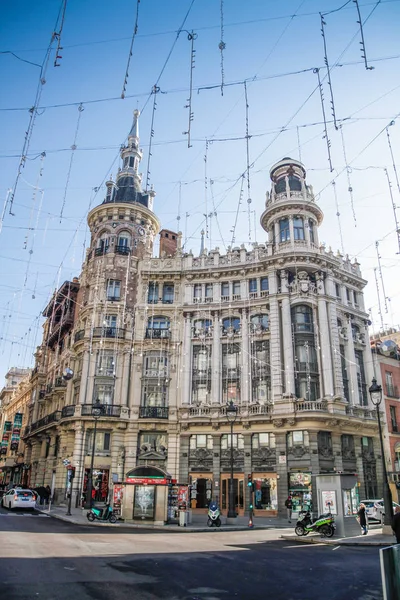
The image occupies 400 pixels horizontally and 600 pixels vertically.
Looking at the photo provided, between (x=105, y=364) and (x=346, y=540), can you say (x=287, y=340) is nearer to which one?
(x=105, y=364)

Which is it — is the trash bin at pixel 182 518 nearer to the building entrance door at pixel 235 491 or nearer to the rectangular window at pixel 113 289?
the building entrance door at pixel 235 491

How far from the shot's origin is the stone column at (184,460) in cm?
3676

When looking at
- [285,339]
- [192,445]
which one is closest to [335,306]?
[285,339]

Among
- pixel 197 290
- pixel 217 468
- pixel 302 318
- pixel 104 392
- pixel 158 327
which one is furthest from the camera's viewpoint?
pixel 197 290

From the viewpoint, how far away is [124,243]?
4391 centimetres

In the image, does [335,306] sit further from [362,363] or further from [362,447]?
[362,447]

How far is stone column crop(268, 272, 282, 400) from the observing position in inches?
1414

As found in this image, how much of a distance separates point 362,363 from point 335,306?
613 centimetres

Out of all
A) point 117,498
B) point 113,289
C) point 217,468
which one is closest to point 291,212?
point 113,289

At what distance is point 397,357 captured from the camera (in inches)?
1738

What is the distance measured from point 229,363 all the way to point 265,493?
34.5 feet

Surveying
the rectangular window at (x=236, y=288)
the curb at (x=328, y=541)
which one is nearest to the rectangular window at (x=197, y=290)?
the rectangular window at (x=236, y=288)

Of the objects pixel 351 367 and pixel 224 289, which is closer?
pixel 351 367

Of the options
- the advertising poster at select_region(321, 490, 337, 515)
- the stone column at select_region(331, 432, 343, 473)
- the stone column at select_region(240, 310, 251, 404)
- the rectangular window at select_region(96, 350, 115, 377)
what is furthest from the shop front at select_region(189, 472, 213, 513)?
the advertising poster at select_region(321, 490, 337, 515)
